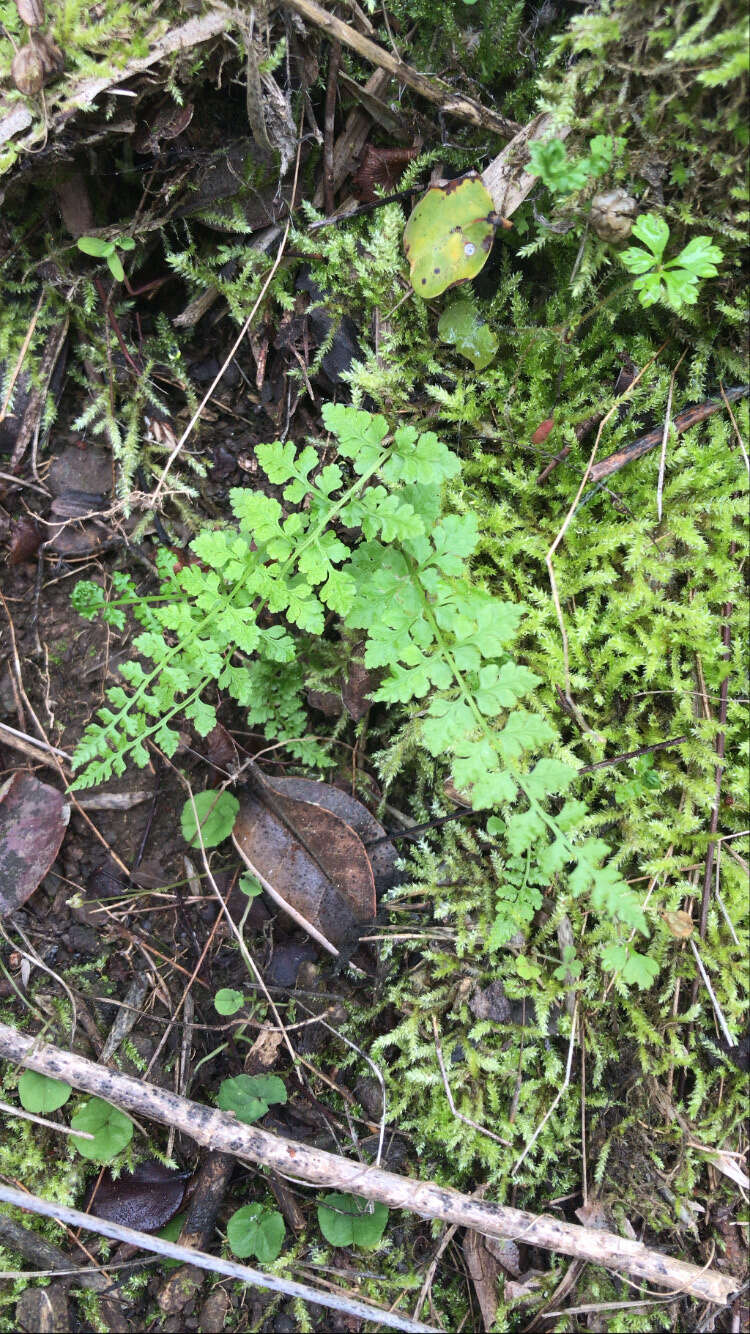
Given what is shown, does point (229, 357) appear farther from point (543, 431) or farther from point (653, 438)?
point (653, 438)

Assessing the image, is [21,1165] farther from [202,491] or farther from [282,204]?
[282,204]

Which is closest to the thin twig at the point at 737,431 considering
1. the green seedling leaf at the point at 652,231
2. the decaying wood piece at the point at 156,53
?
the green seedling leaf at the point at 652,231

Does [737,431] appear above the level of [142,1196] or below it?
above

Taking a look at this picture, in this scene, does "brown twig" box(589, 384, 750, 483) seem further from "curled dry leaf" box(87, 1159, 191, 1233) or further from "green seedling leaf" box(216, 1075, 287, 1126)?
"curled dry leaf" box(87, 1159, 191, 1233)

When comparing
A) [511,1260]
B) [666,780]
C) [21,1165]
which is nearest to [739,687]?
[666,780]

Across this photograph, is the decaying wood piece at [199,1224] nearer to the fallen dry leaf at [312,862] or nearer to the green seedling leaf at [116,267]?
the fallen dry leaf at [312,862]

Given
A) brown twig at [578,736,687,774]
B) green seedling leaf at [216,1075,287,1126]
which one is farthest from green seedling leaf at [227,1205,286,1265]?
brown twig at [578,736,687,774]

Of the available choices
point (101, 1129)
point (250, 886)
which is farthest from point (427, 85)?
point (101, 1129)
